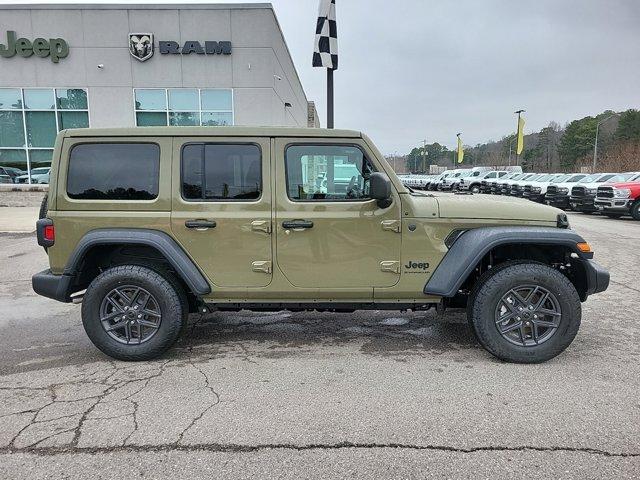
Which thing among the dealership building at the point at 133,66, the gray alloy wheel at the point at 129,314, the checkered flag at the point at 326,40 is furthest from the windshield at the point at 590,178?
the gray alloy wheel at the point at 129,314

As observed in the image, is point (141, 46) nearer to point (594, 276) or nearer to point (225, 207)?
point (225, 207)

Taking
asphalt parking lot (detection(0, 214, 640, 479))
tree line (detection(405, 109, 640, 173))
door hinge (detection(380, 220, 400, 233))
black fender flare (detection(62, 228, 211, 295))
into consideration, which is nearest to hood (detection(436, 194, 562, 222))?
door hinge (detection(380, 220, 400, 233))

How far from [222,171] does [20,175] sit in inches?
715

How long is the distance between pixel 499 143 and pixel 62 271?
106 metres

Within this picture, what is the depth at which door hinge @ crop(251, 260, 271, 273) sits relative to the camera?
3.81 m

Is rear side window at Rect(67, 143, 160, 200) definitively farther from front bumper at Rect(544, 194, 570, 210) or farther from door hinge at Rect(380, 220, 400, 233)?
front bumper at Rect(544, 194, 570, 210)

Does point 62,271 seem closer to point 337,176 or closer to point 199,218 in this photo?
point 199,218

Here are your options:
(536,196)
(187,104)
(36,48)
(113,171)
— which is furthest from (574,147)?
(113,171)

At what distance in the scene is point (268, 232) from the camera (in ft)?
12.4

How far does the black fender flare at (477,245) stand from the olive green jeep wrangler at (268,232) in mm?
14

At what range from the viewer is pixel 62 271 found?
3.84 metres

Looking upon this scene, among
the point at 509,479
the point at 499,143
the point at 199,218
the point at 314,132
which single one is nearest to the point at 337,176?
the point at 314,132

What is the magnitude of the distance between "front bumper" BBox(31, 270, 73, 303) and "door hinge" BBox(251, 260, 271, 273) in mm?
1545

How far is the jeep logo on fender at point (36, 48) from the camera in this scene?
17.1 metres
